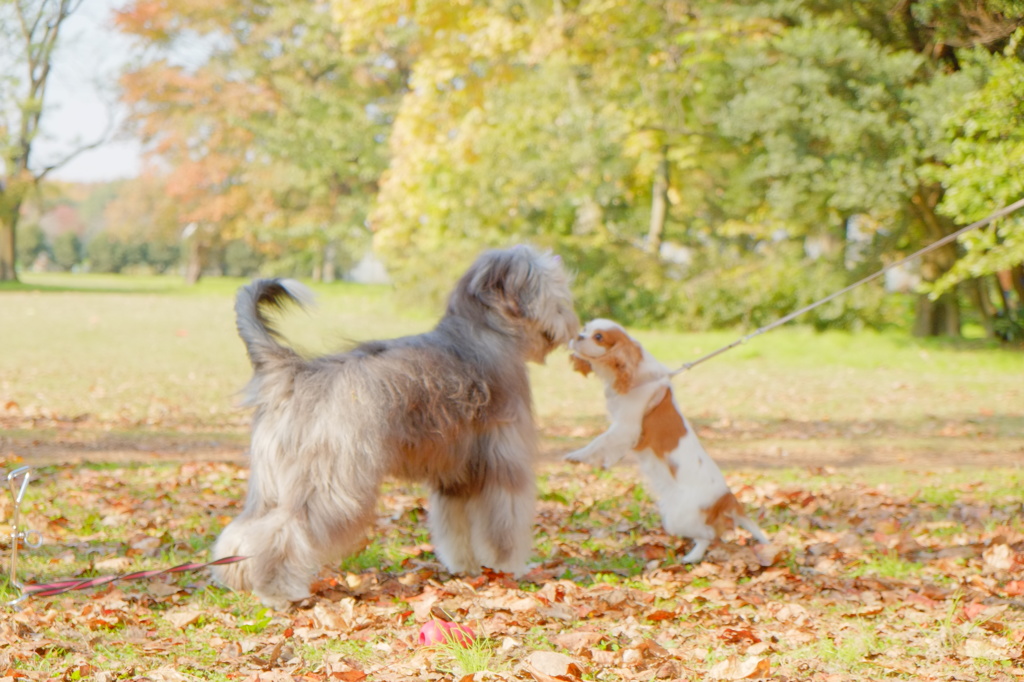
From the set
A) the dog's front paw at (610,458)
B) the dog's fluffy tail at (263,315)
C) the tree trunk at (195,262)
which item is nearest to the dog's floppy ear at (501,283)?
the dog's fluffy tail at (263,315)

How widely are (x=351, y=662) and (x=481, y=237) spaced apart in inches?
677

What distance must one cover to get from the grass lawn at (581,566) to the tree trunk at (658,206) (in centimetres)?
1109

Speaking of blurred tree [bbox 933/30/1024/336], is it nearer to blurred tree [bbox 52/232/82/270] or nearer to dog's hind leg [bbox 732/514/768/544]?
dog's hind leg [bbox 732/514/768/544]

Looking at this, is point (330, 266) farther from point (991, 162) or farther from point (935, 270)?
point (991, 162)

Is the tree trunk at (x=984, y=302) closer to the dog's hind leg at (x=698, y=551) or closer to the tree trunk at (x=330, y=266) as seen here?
the dog's hind leg at (x=698, y=551)

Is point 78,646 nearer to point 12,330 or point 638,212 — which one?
point 12,330

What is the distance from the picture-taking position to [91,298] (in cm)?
2578

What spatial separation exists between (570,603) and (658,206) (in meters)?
18.4

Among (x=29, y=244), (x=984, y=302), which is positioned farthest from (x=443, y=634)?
(x=29, y=244)

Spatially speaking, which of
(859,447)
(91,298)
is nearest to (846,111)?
(859,447)

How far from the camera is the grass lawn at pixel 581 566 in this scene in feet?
10.9

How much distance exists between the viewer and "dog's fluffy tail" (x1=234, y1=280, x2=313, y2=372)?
378cm

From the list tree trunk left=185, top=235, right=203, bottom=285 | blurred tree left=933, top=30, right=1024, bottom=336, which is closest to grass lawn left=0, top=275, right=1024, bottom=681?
blurred tree left=933, top=30, right=1024, bottom=336

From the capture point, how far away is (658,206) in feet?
70.8
